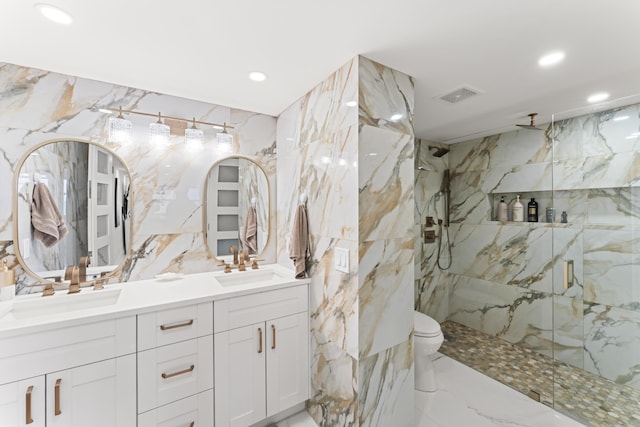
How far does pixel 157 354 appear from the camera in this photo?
1443 millimetres

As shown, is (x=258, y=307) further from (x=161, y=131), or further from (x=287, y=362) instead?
(x=161, y=131)

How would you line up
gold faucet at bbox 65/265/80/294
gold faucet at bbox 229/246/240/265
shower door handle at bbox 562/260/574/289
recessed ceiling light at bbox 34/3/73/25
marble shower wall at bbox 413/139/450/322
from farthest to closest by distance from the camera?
1. marble shower wall at bbox 413/139/450/322
2. shower door handle at bbox 562/260/574/289
3. gold faucet at bbox 229/246/240/265
4. gold faucet at bbox 65/265/80/294
5. recessed ceiling light at bbox 34/3/73/25

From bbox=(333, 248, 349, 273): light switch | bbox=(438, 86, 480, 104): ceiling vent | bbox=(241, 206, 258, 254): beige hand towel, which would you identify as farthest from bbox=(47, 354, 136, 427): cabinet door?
bbox=(438, 86, 480, 104): ceiling vent

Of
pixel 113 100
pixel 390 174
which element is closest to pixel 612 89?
pixel 390 174

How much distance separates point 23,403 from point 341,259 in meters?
1.63

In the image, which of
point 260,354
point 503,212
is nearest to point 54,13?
point 260,354

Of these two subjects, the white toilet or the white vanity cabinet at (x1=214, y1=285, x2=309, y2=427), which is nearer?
the white vanity cabinet at (x1=214, y1=285, x2=309, y2=427)

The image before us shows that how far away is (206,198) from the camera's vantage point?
216cm

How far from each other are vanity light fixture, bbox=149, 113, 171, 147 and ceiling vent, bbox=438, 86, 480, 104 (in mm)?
2125

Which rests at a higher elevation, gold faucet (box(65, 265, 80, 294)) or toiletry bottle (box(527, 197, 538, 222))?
toiletry bottle (box(527, 197, 538, 222))

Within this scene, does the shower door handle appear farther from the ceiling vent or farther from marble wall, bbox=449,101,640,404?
the ceiling vent

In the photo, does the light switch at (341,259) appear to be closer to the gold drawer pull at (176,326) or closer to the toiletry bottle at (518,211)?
the gold drawer pull at (176,326)

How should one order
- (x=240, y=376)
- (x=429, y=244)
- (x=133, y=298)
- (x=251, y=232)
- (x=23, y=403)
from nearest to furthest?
(x=23, y=403) → (x=133, y=298) → (x=240, y=376) → (x=251, y=232) → (x=429, y=244)

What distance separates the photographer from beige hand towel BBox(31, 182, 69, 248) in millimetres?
1616
